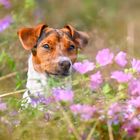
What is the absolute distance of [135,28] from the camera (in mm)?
13922

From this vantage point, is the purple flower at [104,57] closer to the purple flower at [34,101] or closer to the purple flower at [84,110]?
the purple flower at [84,110]

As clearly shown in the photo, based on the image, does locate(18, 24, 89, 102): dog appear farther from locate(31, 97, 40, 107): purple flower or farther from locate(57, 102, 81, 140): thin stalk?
locate(57, 102, 81, 140): thin stalk

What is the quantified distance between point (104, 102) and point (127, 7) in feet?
37.6

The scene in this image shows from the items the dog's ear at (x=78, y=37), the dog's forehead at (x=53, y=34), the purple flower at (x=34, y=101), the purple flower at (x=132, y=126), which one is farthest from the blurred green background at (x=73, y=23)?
the purple flower at (x=132, y=126)

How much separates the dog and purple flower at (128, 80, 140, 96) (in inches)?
70.6

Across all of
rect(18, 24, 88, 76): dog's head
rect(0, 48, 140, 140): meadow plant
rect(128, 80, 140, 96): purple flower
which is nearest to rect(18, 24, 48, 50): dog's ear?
rect(18, 24, 88, 76): dog's head

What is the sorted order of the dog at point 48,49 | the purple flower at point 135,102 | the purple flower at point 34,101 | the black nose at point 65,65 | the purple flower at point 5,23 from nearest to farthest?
the purple flower at point 135,102 < the purple flower at point 34,101 < the black nose at point 65,65 < the dog at point 48,49 < the purple flower at point 5,23

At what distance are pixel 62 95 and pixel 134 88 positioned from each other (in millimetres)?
491

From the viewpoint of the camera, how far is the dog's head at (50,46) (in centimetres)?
705

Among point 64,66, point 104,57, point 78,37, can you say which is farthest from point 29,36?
point 104,57

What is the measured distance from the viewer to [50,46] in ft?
24.2

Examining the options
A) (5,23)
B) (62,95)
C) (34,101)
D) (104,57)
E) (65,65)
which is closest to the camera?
(62,95)

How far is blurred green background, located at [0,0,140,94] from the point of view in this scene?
8.26 meters

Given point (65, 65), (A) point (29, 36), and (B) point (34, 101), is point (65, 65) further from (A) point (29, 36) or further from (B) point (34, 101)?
(B) point (34, 101)
